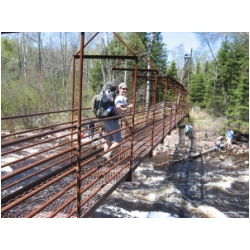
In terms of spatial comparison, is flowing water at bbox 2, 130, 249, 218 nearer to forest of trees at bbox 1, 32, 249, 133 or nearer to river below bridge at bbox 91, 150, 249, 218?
river below bridge at bbox 91, 150, 249, 218

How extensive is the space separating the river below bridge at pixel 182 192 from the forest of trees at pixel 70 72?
7.29 meters

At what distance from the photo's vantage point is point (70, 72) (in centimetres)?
1975

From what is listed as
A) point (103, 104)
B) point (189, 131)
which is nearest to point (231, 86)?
point (189, 131)

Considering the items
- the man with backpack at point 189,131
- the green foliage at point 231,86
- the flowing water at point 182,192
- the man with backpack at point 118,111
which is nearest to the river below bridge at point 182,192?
the flowing water at point 182,192

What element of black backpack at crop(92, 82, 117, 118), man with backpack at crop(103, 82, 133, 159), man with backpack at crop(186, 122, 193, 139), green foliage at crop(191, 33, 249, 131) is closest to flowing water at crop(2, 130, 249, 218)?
man with backpack at crop(103, 82, 133, 159)

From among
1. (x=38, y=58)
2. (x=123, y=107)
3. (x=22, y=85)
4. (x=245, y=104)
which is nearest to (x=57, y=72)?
(x=38, y=58)

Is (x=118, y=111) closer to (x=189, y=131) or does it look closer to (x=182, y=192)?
(x=182, y=192)

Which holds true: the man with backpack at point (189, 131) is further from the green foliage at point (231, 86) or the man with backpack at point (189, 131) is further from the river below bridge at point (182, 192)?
the river below bridge at point (182, 192)

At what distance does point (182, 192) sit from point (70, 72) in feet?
50.4

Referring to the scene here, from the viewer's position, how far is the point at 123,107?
3168 mm

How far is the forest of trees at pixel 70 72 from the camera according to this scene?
1549 centimetres

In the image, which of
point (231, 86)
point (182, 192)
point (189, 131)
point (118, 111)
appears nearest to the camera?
point (118, 111)

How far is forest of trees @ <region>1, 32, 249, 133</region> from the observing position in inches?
610

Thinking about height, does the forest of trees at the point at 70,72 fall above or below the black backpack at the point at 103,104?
above
